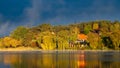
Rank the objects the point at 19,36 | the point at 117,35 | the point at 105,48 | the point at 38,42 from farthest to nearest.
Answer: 1. the point at 19,36
2. the point at 38,42
3. the point at 105,48
4. the point at 117,35

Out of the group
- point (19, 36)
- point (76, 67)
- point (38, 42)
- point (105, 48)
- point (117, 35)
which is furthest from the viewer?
point (19, 36)

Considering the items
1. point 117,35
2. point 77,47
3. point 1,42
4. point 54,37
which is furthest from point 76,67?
point 1,42

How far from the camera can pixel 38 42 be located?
16350 centimetres

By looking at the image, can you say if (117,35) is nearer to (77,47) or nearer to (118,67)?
(77,47)

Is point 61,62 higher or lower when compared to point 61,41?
lower

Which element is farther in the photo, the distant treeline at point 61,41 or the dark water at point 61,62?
the distant treeline at point 61,41

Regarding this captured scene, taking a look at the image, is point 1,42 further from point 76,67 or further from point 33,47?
point 76,67

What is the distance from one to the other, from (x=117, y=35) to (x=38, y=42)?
44605mm

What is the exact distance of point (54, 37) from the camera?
157625mm

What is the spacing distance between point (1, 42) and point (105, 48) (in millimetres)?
62872

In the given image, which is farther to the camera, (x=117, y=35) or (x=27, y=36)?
Answer: (x=27, y=36)

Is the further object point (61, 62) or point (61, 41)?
point (61, 41)

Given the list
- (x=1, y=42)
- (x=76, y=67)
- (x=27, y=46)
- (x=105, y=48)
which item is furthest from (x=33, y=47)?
(x=76, y=67)

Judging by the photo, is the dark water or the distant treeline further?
the distant treeline
